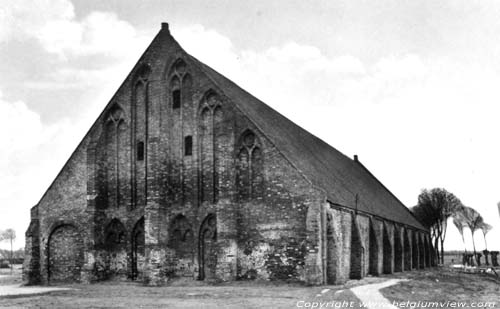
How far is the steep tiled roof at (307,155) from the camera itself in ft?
103

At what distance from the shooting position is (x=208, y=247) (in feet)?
102

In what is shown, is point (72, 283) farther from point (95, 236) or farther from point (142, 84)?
point (142, 84)

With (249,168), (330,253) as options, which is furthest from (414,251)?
(249,168)

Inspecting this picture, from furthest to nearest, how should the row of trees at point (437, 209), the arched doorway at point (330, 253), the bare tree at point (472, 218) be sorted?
the bare tree at point (472, 218)
the row of trees at point (437, 209)
the arched doorway at point (330, 253)

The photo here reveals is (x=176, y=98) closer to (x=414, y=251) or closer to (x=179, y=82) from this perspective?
(x=179, y=82)

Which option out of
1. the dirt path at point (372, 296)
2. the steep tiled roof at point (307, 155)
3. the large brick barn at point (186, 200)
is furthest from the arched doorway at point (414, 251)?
the dirt path at point (372, 296)

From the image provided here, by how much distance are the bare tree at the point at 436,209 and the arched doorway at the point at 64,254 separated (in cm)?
5384

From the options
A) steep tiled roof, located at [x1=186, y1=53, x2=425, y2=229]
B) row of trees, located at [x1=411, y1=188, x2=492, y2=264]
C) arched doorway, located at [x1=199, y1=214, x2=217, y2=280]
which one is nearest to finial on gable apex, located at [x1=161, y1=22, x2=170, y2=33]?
steep tiled roof, located at [x1=186, y1=53, x2=425, y2=229]

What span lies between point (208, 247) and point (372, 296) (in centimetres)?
987

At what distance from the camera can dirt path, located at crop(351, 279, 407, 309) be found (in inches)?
817

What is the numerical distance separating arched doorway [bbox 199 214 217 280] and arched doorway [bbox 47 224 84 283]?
7299mm

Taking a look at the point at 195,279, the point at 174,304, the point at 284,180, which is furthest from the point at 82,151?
the point at 174,304

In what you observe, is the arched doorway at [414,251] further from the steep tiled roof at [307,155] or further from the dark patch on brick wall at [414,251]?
the steep tiled roof at [307,155]

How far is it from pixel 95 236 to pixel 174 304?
13.4 metres
